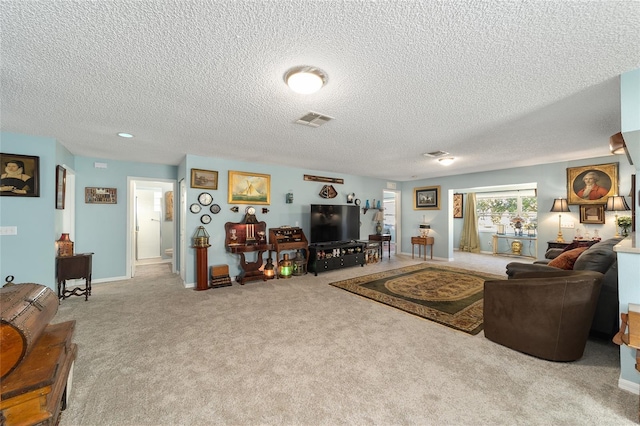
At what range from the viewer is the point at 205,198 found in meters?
4.68

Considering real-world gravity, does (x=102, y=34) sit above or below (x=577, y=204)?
above

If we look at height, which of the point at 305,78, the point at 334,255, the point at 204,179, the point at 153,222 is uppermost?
the point at 305,78

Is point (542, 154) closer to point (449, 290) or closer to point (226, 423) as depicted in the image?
point (449, 290)

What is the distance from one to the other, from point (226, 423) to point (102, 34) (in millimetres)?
2425

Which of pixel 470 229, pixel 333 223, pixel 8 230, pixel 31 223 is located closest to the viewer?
pixel 8 230

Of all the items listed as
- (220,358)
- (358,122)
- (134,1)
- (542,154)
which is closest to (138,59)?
(134,1)

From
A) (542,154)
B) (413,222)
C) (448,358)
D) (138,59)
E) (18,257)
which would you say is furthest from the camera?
(413,222)

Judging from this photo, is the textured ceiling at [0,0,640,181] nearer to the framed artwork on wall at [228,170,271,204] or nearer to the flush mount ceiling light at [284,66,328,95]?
the flush mount ceiling light at [284,66,328,95]

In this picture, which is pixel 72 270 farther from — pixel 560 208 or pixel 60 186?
pixel 560 208

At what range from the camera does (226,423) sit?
1.54 metres

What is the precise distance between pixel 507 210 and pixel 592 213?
3.52m

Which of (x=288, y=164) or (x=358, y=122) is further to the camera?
(x=288, y=164)

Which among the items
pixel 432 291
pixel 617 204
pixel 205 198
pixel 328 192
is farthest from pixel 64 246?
pixel 617 204

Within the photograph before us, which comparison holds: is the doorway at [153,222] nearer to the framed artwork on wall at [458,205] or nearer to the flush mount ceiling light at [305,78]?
the flush mount ceiling light at [305,78]
